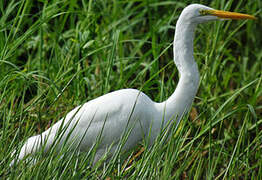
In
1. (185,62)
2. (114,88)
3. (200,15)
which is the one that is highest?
(200,15)

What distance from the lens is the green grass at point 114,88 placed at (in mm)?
2068

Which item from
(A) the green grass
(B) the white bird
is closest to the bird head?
(B) the white bird

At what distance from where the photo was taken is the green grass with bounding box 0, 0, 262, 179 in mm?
2068

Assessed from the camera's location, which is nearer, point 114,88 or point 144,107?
point 144,107

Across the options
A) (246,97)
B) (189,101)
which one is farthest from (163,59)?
(189,101)

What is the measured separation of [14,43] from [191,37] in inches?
44.3

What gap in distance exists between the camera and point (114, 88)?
3.38 meters

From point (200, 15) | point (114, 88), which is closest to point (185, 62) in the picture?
point (200, 15)

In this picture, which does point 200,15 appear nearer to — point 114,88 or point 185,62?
point 185,62

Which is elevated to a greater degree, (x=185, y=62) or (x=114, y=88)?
(x=185, y=62)

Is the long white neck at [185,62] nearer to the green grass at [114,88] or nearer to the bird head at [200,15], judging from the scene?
the bird head at [200,15]

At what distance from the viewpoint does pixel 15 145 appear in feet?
6.77

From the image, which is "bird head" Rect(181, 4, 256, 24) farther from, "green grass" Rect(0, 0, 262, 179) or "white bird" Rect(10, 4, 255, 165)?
"green grass" Rect(0, 0, 262, 179)

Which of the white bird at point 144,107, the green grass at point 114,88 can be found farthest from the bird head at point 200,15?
the green grass at point 114,88
